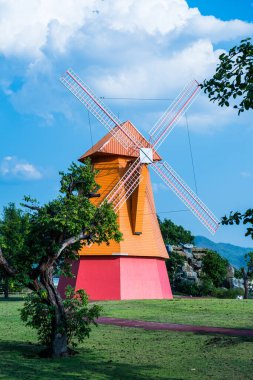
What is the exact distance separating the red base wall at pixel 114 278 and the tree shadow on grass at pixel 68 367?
2377cm

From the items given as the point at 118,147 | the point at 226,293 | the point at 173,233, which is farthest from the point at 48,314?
the point at 173,233

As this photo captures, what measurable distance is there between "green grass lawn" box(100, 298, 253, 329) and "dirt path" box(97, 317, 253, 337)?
1063 millimetres

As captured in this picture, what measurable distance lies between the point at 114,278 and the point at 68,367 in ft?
87.4

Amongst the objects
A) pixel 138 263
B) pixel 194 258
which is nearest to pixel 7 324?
pixel 138 263

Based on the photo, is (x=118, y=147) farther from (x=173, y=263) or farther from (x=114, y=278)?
(x=173, y=263)

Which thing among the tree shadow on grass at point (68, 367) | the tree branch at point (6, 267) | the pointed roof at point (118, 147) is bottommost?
the tree shadow on grass at point (68, 367)

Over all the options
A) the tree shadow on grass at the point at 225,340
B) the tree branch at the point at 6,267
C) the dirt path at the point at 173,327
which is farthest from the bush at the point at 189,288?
the tree branch at the point at 6,267

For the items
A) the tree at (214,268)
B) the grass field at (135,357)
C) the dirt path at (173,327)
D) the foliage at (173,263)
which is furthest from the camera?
the tree at (214,268)

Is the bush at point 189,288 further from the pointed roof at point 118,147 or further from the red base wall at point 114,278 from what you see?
the pointed roof at point 118,147

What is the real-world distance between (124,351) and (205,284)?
41.4 metres

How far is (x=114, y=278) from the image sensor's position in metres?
40.8

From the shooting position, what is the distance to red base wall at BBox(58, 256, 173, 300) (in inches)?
1604

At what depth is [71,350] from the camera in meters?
16.5

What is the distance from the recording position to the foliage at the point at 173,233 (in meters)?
73.9
